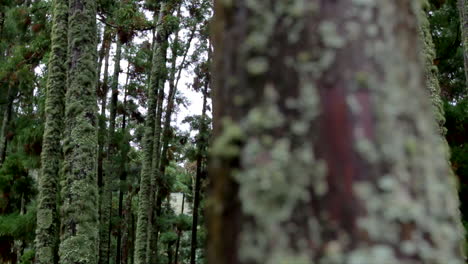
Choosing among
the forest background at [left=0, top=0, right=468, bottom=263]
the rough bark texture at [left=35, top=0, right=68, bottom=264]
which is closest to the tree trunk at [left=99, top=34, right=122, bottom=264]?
the forest background at [left=0, top=0, right=468, bottom=263]

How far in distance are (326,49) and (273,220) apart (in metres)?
0.30

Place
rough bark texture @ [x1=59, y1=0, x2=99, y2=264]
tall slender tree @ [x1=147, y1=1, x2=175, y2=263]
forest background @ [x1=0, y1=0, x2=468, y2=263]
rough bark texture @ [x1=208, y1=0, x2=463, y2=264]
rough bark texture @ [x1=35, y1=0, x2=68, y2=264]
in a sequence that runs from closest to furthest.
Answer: rough bark texture @ [x1=208, y1=0, x2=463, y2=264] < rough bark texture @ [x1=59, y1=0, x2=99, y2=264] < rough bark texture @ [x1=35, y1=0, x2=68, y2=264] < forest background @ [x1=0, y1=0, x2=468, y2=263] < tall slender tree @ [x1=147, y1=1, x2=175, y2=263]

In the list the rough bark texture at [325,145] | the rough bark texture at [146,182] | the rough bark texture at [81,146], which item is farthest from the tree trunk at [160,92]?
the rough bark texture at [325,145]

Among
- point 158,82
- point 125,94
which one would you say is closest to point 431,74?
point 158,82

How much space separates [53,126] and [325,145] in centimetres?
599

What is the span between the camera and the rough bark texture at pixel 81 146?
4.54 metres

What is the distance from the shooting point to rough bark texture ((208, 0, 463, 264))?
0.71 m

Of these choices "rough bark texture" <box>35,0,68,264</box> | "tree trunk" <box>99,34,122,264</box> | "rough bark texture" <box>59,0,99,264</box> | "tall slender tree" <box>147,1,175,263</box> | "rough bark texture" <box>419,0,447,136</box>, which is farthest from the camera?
"tree trunk" <box>99,34,122,264</box>

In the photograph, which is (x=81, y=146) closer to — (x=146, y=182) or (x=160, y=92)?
(x=146, y=182)

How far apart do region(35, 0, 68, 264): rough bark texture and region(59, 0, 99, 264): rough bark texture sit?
3.05 ft

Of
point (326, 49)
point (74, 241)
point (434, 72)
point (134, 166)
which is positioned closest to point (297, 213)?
point (326, 49)

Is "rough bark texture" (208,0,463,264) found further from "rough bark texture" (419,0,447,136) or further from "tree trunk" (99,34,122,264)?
"tree trunk" (99,34,122,264)

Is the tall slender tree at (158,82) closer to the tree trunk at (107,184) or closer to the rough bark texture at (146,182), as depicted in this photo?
the rough bark texture at (146,182)

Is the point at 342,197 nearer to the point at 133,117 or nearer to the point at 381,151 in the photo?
the point at 381,151
